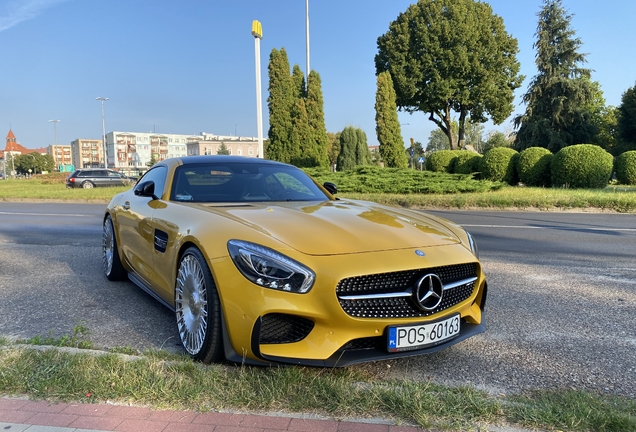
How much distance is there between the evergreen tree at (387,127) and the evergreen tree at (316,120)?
325cm

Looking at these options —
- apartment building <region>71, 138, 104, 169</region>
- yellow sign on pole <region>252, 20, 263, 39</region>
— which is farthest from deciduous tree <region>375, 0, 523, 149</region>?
apartment building <region>71, 138, 104, 169</region>

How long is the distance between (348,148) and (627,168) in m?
13.9

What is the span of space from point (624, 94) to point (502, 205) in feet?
105

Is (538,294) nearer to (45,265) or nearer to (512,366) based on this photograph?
(512,366)

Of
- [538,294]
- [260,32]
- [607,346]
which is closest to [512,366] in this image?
[607,346]

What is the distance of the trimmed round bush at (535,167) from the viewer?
2148cm

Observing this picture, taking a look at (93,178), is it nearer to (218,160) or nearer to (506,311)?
(218,160)

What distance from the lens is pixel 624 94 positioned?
38.0 metres

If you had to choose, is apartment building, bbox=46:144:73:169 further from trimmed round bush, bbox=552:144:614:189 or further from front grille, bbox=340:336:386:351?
front grille, bbox=340:336:386:351

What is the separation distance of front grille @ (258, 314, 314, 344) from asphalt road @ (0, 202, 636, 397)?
0.67 m

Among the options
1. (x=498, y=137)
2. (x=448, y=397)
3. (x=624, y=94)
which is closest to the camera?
(x=448, y=397)

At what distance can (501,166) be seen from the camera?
2248 centimetres

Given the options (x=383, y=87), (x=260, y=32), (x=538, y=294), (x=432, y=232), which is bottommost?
(x=538, y=294)

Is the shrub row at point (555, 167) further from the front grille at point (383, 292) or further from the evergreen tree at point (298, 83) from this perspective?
the front grille at point (383, 292)
